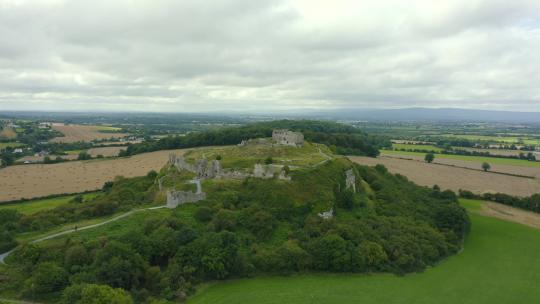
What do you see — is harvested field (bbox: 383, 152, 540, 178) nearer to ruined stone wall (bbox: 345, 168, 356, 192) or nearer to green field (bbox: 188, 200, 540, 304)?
green field (bbox: 188, 200, 540, 304)

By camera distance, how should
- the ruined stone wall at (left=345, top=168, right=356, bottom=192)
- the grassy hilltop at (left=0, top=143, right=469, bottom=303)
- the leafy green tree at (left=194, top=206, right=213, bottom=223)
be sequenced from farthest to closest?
the ruined stone wall at (left=345, top=168, right=356, bottom=192), the leafy green tree at (left=194, top=206, right=213, bottom=223), the grassy hilltop at (left=0, top=143, right=469, bottom=303)

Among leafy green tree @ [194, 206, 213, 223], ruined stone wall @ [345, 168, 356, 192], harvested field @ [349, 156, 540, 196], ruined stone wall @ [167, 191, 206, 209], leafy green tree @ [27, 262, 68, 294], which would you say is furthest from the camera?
harvested field @ [349, 156, 540, 196]

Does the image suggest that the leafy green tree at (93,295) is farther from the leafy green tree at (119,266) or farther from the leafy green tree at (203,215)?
the leafy green tree at (203,215)

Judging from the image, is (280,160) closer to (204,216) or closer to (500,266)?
(204,216)

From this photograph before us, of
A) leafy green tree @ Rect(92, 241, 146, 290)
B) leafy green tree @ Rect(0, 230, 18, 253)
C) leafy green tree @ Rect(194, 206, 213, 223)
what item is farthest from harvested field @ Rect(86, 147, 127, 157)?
leafy green tree @ Rect(92, 241, 146, 290)

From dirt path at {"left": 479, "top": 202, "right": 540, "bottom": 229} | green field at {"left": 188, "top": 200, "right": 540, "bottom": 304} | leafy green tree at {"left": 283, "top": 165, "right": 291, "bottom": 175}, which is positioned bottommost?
green field at {"left": 188, "top": 200, "right": 540, "bottom": 304}

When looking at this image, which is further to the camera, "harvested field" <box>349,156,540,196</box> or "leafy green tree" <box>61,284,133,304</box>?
"harvested field" <box>349,156,540,196</box>

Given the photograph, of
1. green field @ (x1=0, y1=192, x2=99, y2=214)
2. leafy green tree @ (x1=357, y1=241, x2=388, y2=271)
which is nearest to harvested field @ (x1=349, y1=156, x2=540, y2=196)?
leafy green tree @ (x1=357, y1=241, x2=388, y2=271)

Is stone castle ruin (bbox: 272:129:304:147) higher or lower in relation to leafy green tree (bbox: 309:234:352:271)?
higher
